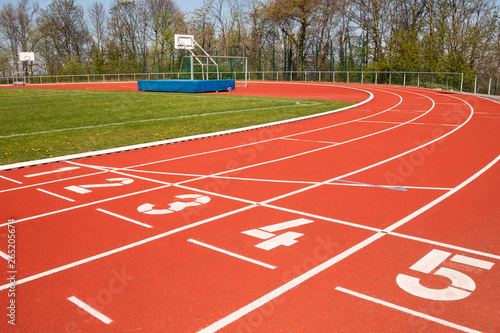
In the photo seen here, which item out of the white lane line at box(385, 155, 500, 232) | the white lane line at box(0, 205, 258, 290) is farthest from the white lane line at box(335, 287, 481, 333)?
the white lane line at box(0, 205, 258, 290)

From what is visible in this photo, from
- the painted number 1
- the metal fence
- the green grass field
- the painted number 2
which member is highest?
the metal fence

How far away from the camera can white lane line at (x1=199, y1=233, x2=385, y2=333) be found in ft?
11.6

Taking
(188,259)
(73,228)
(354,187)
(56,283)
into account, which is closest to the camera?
(56,283)

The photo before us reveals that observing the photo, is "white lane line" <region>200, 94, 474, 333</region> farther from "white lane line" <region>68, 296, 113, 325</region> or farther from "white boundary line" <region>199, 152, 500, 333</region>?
"white lane line" <region>68, 296, 113, 325</region>

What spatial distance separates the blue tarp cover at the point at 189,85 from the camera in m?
30.8

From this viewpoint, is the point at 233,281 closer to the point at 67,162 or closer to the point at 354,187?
the point at 354,187

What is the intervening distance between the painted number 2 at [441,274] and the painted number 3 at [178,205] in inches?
134

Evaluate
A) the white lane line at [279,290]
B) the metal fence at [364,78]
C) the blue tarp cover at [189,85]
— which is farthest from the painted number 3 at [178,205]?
the metal fence at [364,78]

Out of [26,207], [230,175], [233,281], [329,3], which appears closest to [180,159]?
[230,175]

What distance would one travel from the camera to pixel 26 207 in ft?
21.6

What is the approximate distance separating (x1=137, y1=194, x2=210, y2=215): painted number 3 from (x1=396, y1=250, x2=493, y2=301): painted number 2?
11.2ft

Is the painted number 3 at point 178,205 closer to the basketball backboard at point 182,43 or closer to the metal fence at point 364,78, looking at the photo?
the metal fence at point 364,78

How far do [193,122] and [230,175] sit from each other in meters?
7.85

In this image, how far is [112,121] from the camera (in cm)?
1625
